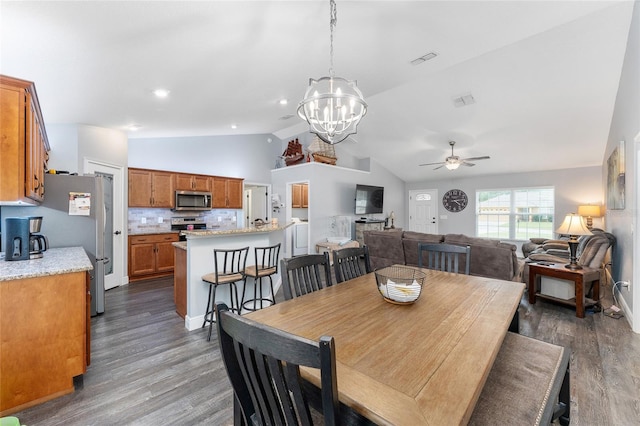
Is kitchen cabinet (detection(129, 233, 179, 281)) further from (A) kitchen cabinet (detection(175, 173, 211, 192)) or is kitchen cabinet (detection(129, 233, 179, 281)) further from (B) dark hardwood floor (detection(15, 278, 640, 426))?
(B) dark hardwood floor (detection(15, 278, 640, 426))

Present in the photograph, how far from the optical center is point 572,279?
3.28 meters

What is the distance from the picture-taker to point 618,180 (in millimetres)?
3666

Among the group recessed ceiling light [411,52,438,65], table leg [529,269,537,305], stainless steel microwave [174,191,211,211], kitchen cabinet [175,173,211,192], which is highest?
recessed ceiling light [411,52,438,65]

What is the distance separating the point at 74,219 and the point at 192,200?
8.54 feet

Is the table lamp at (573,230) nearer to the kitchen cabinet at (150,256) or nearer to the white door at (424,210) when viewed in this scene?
the white door at (424,210)

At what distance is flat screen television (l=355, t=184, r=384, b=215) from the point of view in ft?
23.9

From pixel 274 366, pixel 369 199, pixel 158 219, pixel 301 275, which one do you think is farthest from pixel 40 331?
pixel 369 199

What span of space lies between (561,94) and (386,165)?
174 inches

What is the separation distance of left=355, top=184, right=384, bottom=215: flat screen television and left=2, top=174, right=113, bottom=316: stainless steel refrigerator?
212 inches

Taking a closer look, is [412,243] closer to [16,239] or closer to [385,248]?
[385,248]

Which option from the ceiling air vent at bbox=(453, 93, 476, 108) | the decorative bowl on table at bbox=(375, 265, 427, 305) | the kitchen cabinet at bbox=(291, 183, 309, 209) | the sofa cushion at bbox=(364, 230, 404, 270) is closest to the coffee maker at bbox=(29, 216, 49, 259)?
the decorative bowl on table at bbox=(375, 265, 427, 305)

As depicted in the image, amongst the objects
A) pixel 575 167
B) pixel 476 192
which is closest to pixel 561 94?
pixel 575 167

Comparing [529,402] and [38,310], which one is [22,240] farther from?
[529,402]

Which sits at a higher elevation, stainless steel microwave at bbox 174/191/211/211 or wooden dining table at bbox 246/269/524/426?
stainless steel microwave at bbox 174/191/211/211
